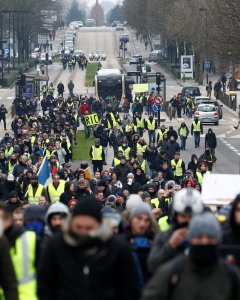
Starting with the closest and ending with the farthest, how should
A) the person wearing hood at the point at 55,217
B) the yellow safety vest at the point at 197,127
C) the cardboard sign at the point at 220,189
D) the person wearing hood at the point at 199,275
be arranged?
the person wearing hood at the point at 199,275
the person wearing hood at the point at 55,217
the cardboard sign at the point at 220,189
the yellow safety vest at the point at 197,127

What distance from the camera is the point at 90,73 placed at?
121m

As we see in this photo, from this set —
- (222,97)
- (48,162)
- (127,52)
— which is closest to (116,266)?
(48,162)

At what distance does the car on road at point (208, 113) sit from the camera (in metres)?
65.2

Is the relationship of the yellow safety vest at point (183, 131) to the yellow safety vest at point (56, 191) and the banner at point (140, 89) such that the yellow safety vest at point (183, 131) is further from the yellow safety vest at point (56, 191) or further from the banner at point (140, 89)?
the yellow safety vest at point (56, 191)

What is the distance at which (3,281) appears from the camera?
9.92 metres

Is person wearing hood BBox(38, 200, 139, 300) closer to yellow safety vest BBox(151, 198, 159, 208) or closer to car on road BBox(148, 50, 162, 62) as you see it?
yellow safety vest BBox(151, 198, 159, 208)

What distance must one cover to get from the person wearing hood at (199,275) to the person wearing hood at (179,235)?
47.3 inches

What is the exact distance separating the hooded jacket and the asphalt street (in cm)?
3409

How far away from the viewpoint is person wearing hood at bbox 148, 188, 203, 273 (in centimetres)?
1030

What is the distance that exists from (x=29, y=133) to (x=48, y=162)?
10.2 meters

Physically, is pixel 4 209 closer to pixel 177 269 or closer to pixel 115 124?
pixel 177 269

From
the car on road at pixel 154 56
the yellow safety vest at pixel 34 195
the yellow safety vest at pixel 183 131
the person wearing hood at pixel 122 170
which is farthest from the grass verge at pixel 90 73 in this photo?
the yellow safety vest at pixel 34 195

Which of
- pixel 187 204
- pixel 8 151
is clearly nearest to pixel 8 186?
pixel 8 151

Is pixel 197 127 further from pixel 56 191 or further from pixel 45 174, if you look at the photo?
pixel 56 191
